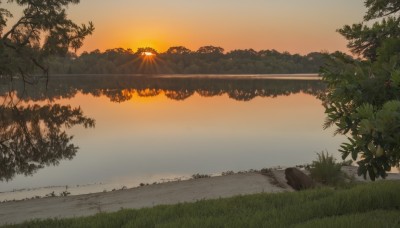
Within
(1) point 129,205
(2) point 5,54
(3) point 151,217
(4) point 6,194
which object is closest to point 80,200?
(1) point 129,205

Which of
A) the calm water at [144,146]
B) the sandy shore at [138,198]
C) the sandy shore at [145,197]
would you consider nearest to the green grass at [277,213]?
the sandy shore at [145,197]

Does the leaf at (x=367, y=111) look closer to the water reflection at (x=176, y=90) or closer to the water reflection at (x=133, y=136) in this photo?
the water reflection at (x=133, y=136)

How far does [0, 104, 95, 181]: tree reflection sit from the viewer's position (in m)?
22.2

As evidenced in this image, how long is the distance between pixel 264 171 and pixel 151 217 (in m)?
10.2

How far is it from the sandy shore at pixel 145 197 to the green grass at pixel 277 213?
2494 millimetres

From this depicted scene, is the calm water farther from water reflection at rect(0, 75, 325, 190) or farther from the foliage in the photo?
the foliage

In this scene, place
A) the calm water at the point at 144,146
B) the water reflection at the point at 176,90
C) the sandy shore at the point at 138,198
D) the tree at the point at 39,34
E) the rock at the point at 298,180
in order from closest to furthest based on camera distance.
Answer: the sandy shore at the point at 138,198
the rock at the point at 298,180
the calm water at the point at 144,146
the tree at the point at 39,34
the water reflection at the point at 176,90

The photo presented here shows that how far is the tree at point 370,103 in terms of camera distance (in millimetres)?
4828

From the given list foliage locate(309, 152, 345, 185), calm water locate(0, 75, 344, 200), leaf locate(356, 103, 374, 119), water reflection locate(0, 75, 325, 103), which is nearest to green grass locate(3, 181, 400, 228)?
leaf locate(356, 103, 374, 119)

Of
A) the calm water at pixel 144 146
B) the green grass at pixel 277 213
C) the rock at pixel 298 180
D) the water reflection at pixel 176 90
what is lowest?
the calm water at pixel 144 146

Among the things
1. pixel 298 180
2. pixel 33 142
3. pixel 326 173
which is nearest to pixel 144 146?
pixel 33 142

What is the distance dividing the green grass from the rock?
3.56 m

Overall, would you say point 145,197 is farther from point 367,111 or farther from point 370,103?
point 367,111

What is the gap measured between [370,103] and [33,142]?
26.1 m
